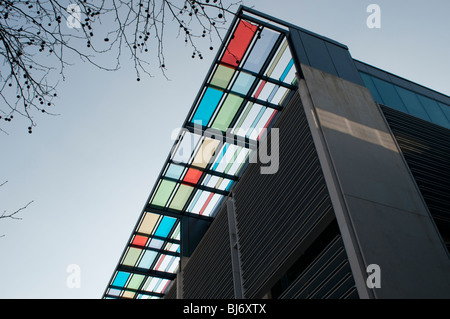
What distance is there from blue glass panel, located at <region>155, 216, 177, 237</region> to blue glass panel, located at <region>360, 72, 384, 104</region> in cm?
813

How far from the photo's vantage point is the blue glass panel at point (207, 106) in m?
12.9

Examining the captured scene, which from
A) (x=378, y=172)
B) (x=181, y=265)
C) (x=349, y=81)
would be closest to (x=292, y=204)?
(x=378, y=172)

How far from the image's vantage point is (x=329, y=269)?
8.02 metres

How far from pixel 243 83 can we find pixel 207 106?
1.21m

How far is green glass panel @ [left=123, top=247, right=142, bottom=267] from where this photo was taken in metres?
17.5

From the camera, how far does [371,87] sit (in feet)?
40.6

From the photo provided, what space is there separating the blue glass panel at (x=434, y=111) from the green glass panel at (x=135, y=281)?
12.2m

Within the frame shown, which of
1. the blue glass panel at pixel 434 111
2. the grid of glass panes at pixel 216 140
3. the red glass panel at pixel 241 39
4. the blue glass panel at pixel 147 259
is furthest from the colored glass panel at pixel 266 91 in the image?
the blue glass panel at pixel 147 259

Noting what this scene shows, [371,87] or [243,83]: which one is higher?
[243,83]

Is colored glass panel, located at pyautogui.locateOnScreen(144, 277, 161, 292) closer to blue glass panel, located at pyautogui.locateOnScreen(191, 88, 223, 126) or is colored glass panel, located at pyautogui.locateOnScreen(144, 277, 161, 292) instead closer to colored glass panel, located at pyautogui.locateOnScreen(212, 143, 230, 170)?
colored glass panel, located at pyautogui.locateOnScreen(212, 143, 230, 170)

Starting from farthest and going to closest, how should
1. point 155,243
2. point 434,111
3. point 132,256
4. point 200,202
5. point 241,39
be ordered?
point 132,256 → point 155,243 → point 200,202 → point 434,111 → point 241,39

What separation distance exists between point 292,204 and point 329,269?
204 cm

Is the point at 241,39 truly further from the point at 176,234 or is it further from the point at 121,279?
the point at 121,279

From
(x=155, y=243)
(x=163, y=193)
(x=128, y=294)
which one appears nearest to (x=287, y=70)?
(x=163, y=193)
